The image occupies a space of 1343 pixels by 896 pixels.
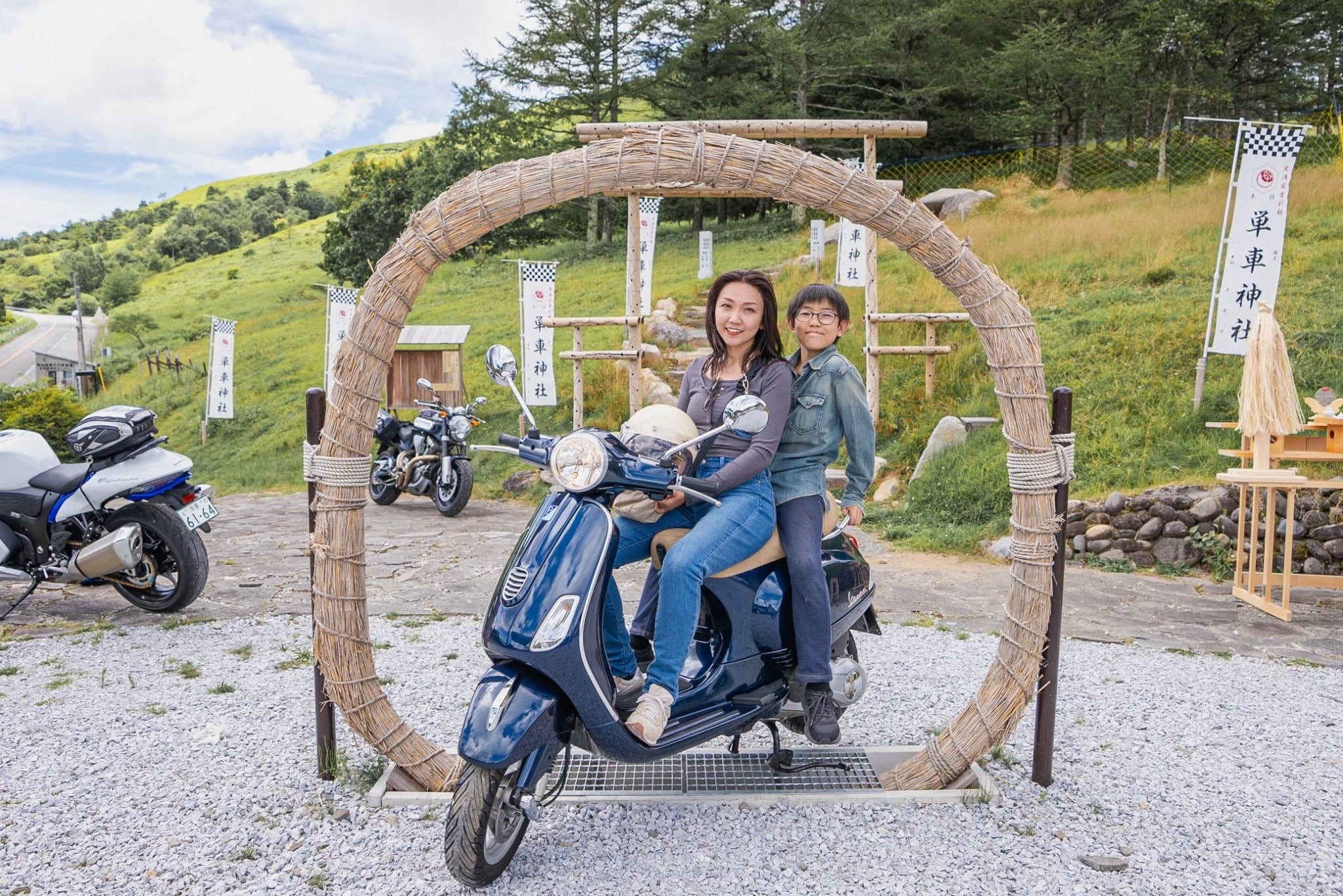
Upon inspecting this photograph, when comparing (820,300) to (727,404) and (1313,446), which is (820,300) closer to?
(727,404)

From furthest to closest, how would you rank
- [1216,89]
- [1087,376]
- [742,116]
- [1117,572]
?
[742,116]
[1216,89]
[1087,376]
[1117,572]

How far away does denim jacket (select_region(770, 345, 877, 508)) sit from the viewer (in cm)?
271

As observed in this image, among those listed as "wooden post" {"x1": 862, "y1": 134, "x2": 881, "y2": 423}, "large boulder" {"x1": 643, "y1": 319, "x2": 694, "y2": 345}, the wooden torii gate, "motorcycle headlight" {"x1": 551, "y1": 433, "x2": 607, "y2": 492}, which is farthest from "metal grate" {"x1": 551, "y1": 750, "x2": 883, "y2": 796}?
"large boulder" {"x1": 643, "y1": 319, "x2": 694, "y2": 345}

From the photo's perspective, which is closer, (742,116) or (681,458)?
(681,458)

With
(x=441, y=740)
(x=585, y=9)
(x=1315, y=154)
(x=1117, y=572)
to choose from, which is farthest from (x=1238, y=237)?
(x=585, y=9)

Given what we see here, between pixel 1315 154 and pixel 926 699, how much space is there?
57.0 feet

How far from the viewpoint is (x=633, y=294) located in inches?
323

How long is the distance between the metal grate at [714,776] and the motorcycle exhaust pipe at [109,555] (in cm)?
288

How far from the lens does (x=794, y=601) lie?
104 inches

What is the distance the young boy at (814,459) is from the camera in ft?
8.66

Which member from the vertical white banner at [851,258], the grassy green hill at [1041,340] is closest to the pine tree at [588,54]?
the grassy green hill at [1041,340]

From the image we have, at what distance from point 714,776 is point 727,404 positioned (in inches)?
49.0

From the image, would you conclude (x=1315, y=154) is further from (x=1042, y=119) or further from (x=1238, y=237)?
(x=1238, y=237)

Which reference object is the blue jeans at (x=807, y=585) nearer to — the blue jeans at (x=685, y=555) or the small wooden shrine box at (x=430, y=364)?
the blue jeans at (x=685, y=555)
